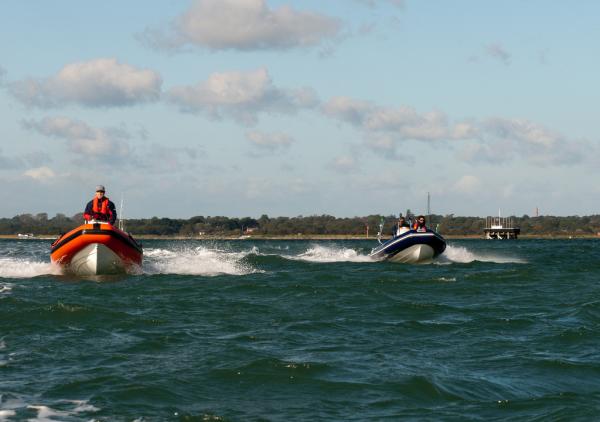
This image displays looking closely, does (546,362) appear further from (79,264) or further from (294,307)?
(79,264)

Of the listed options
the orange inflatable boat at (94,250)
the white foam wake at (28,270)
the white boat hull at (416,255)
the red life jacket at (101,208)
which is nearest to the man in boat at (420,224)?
the white boat hull at (416,255)

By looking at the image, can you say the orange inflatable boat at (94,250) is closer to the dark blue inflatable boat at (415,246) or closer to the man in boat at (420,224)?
the dark blue inflatable boat at (415,246)

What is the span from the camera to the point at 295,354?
13.2 m

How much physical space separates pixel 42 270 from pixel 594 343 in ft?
65.8

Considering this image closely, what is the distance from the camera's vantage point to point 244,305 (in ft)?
64.1

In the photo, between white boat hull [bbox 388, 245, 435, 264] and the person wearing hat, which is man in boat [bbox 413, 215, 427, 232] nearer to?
white boat hull [bbox 388, 245, 435, 264]

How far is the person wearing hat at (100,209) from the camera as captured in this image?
2652 cm

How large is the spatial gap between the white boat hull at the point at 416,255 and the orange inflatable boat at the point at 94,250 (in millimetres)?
15359

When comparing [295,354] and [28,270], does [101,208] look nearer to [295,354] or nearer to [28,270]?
[28,270]

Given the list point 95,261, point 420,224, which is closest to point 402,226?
point 420,224

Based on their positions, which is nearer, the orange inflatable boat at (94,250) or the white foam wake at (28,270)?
the orange inflatable boat at (94,250)

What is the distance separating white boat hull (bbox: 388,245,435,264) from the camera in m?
38.4

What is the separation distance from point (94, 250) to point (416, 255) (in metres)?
17.4

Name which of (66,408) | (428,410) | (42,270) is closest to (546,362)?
(428,410)
